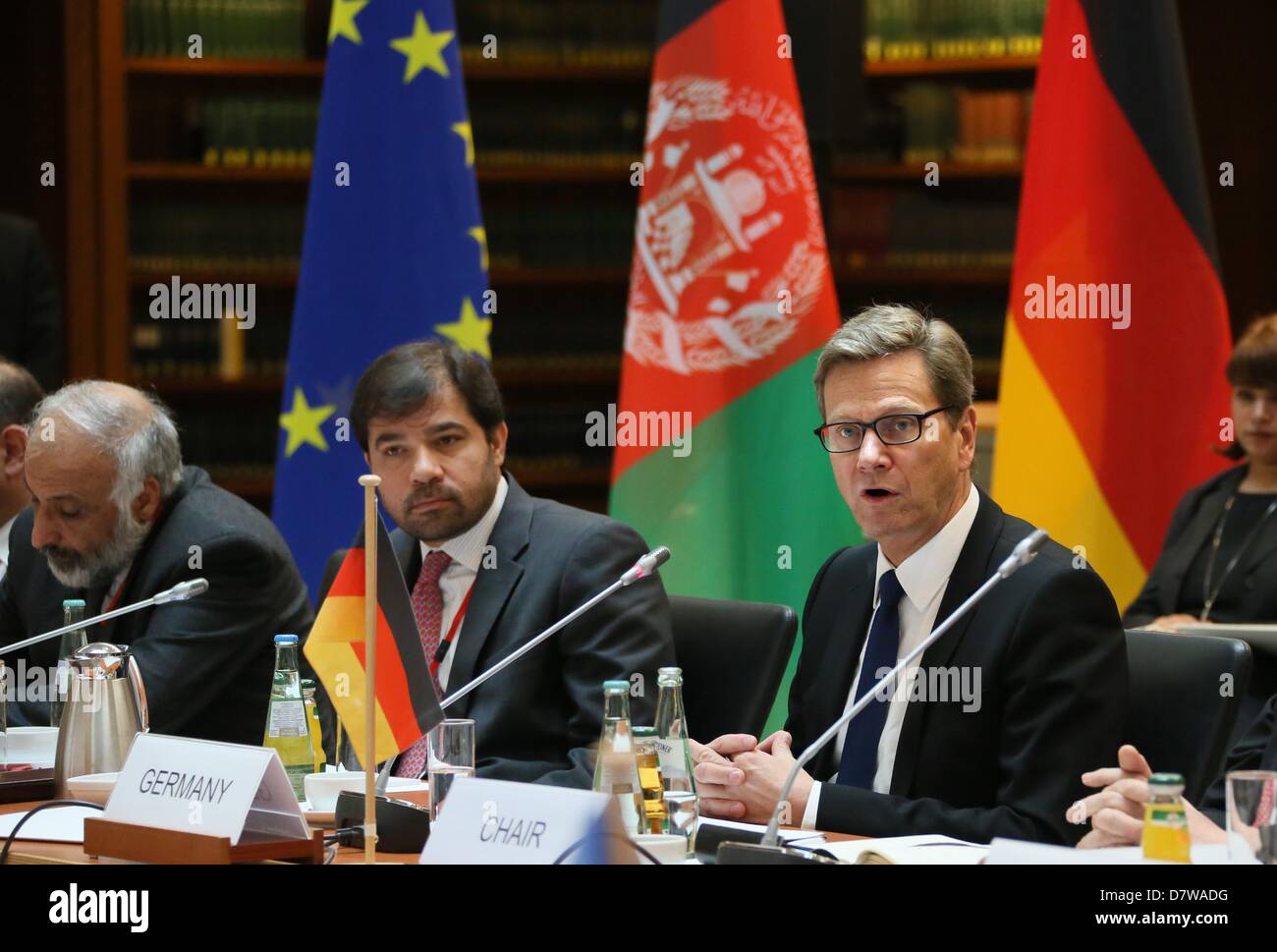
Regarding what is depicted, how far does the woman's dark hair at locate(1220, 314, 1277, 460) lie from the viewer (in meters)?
4.45

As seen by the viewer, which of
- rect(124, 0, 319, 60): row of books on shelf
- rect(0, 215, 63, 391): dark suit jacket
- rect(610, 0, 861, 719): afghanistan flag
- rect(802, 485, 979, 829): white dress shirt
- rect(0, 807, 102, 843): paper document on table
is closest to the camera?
rect(0, 807, 102, 843): paper document on table

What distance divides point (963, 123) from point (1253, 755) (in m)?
4.36

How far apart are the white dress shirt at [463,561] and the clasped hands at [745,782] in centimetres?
94

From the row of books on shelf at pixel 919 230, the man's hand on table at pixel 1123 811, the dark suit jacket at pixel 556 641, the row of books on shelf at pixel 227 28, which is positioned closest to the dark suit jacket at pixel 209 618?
the dark suit jacket at pixel 556 641

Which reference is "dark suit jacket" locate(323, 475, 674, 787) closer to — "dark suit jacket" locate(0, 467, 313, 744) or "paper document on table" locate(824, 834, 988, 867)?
"dark suit jacket" locate(0, 467, 313, 744)

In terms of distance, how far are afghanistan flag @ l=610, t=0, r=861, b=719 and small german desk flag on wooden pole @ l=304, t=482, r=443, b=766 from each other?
2.11 metres

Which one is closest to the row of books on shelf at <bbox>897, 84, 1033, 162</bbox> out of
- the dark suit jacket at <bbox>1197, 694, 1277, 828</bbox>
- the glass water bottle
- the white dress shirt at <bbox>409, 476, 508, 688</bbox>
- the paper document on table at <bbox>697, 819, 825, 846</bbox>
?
the white dress shirt at <bbox>409, 476, 508, 688</bbox>

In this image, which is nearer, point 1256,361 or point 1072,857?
point 1072,857

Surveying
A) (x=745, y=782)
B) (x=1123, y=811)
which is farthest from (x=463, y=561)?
(x=1123, y=811)

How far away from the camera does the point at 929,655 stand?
262cm

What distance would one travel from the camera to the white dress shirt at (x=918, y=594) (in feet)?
8.74

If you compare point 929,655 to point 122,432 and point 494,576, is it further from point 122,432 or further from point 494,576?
point 122,432
